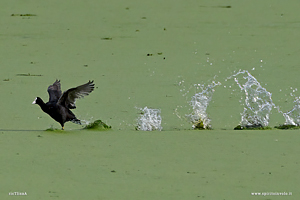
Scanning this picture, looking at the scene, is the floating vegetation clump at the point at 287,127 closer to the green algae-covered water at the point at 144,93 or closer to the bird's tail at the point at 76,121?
the green algae-covered water at the point at 144,93

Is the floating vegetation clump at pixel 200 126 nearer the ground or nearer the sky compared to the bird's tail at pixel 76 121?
nearer the ground

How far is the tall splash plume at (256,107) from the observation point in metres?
6.08

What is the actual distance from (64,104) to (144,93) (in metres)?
1.09

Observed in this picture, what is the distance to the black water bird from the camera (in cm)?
591

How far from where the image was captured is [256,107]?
6500mm

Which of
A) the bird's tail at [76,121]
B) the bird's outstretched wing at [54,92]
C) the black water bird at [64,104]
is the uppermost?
the bird's outstretched wing at [54,92]

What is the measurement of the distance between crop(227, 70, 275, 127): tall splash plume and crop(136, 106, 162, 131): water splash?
0.71 m

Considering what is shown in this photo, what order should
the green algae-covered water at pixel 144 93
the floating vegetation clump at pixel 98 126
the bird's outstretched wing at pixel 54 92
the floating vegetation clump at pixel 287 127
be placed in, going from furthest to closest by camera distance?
the bird's outstretched wing at pixel 54 92
the floating vegetation clump at pixel 287 127
the floating vegetation clump at pixel 98 126
the green algae-covered water at pixel 144 93

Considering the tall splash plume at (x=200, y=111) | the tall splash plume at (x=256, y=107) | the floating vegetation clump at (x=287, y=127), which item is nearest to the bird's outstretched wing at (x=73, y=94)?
the tall splash plume at (x=200, y=111)

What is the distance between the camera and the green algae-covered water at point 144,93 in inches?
175

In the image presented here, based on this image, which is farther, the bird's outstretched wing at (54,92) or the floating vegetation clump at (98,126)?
the bird's outstretched wing at (54,92)

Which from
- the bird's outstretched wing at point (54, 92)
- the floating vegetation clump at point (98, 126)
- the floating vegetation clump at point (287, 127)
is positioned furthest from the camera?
the bird's outstretched wing at point (54, 92)

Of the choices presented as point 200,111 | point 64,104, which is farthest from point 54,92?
point 200,111

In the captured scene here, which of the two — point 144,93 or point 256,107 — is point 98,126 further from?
point 256,107
